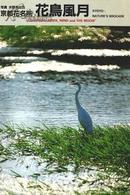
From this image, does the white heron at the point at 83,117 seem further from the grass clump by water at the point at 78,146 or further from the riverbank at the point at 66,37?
the riverbank at the point at 66,37

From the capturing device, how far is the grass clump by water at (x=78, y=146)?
9.57 feet

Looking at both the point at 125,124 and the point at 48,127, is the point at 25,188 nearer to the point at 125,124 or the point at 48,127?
the point at 48,127

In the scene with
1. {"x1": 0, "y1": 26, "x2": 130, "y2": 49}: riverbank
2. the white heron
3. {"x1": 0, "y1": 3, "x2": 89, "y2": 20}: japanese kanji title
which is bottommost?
the white heron

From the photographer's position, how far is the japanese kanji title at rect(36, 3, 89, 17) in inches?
114

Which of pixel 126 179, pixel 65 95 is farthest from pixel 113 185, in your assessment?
pixel 65 95

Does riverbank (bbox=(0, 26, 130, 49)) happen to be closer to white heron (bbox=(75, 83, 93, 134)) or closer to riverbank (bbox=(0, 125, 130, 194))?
white heron (bbox=(75, 83, 93, 134))

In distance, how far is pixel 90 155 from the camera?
9.61 feet

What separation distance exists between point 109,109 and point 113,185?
0.35m

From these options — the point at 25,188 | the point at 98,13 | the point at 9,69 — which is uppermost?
the point at 98,13

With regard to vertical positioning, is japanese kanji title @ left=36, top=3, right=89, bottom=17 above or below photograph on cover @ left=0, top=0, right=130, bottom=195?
above

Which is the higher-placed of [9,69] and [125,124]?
[9,69]

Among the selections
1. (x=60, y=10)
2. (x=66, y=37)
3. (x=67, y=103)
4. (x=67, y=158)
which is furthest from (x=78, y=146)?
(x=60, y=10)

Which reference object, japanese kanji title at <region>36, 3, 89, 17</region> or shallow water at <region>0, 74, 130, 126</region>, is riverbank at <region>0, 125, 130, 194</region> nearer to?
shallow water at <region>0, 74, 130, 126</region>

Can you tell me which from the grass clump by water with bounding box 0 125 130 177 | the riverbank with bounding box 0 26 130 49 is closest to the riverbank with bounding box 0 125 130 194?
the grass clump by water with bounding box 0 125 130 177
